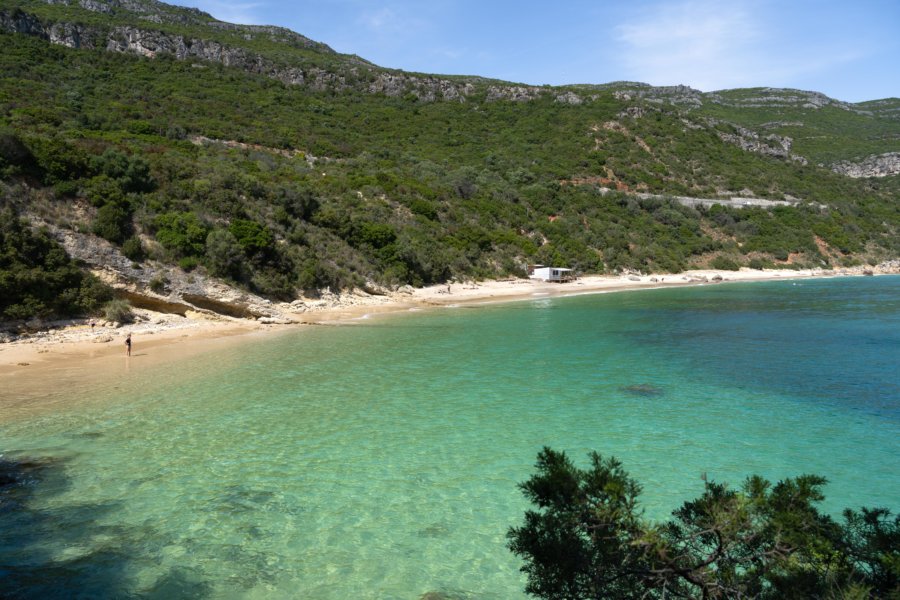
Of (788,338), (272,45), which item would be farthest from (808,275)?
(272,45)

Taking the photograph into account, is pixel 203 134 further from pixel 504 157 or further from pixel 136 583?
pixel 136 583

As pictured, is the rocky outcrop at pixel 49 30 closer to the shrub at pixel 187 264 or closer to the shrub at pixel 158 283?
the shrub at pixel 187 264

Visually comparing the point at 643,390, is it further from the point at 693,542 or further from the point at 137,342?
the point at 137,342

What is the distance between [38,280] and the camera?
1997 cm

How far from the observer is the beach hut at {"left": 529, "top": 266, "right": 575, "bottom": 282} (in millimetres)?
49031

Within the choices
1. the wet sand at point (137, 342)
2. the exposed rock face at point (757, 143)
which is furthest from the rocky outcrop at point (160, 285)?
the exposed rock face at point (757, 143)

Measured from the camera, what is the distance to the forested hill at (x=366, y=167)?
1126 inches

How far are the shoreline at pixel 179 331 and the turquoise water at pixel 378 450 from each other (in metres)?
2.25

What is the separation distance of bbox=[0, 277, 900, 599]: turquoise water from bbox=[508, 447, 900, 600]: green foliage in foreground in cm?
292

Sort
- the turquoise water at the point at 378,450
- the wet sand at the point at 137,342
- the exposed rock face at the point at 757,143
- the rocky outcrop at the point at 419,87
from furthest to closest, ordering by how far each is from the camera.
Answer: the rocky outcrop at the point at 419,87
the exposed rock face at the point at 757,143
the wet sand at the point at 137,342
the turquoise water at the point at 378,450

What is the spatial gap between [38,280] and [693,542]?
78.8 ft

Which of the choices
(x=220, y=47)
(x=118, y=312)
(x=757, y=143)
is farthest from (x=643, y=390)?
(x=757, y=143)

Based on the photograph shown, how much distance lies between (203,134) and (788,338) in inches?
2145

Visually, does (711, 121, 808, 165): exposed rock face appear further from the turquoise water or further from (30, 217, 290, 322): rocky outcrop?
(30, 217, 290, 322): rocky outcrop
